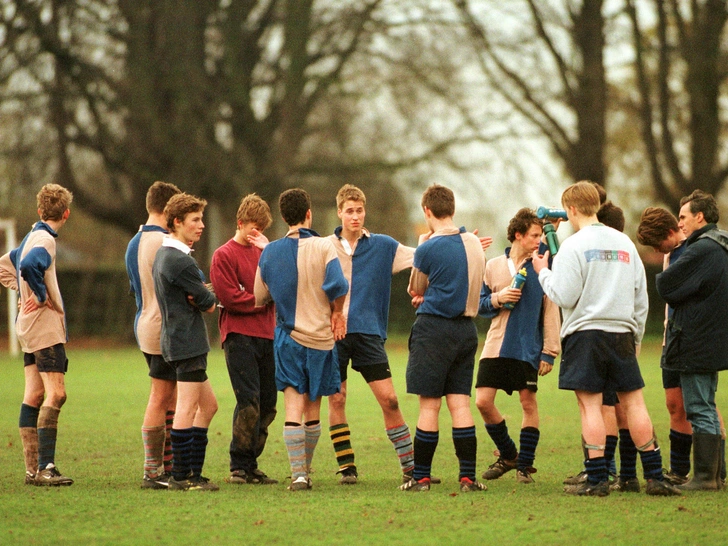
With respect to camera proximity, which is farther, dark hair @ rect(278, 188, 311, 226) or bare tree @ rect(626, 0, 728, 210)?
bare tree @ rect(626, 0, 728, 210)

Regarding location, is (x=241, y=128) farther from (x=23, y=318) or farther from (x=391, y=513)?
(x=391, y=513)

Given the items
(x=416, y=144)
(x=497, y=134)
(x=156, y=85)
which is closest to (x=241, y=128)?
(x=156, y=85)

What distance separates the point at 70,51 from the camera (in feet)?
76.9

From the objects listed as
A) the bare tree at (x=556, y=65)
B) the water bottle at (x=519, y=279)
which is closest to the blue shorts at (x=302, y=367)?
the water bottle at (x=519, y=279)

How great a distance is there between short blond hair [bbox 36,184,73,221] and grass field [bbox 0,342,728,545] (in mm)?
1900

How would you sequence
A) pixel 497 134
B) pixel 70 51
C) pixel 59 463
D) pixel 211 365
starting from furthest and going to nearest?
pixel 497 134
pixel 70 51
pixel 211 365
pixel 59 463

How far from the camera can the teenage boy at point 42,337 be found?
726cm

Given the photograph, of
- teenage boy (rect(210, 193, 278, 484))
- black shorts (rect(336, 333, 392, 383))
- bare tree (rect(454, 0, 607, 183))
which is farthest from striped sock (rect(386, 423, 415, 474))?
bare tree (rect(454, 0, 607, 183))

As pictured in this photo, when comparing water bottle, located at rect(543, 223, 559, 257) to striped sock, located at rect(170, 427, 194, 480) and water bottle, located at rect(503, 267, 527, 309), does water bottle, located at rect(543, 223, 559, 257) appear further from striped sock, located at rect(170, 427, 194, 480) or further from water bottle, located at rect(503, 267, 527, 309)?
striped sock, located at rect(170, 427, 194, 480)

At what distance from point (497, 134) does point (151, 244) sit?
1887 centimetres

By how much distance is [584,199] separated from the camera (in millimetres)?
6859

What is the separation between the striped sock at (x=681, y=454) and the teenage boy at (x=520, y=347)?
38.2 inches

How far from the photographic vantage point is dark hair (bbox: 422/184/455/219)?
7.05 m

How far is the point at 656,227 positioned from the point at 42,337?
436cm
